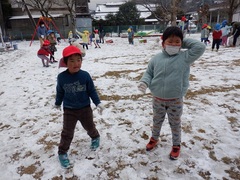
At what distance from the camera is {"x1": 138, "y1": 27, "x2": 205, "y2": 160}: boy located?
78.1 inches

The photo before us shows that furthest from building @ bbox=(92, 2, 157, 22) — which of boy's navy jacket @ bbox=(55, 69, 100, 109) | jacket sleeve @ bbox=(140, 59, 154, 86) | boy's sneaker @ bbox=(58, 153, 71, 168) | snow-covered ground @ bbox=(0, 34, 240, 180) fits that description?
boy's sneaker @ bbox=(58, 153, 71, 168)

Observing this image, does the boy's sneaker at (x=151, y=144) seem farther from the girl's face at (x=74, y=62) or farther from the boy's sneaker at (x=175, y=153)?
the girl's face at (x=74, y=62)

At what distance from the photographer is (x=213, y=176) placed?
6.92ft

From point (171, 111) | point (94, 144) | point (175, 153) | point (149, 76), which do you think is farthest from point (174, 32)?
point (94, 144)

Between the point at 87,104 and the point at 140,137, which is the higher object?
the point at 87,104

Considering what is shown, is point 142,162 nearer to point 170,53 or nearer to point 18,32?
point 170,53

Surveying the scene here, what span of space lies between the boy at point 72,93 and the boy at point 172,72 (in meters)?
0.67

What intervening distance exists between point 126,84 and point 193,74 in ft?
7.72

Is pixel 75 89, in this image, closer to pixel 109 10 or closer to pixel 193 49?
pixel 193 49

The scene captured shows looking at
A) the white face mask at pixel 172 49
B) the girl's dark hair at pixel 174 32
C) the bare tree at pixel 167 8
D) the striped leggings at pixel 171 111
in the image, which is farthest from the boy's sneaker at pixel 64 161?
the bare tree at pixel 167 8

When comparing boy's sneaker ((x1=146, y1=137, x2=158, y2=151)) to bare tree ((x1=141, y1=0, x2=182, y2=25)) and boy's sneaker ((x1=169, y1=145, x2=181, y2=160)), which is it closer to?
boy's sneaker ((x1=169, y1=145, x2=181, y2=160))

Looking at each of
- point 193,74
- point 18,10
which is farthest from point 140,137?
point 18,10

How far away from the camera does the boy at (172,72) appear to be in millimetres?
1983

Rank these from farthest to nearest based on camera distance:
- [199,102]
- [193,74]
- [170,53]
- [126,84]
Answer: [193,74] → [126,84] → [199,102] → [170,53]
